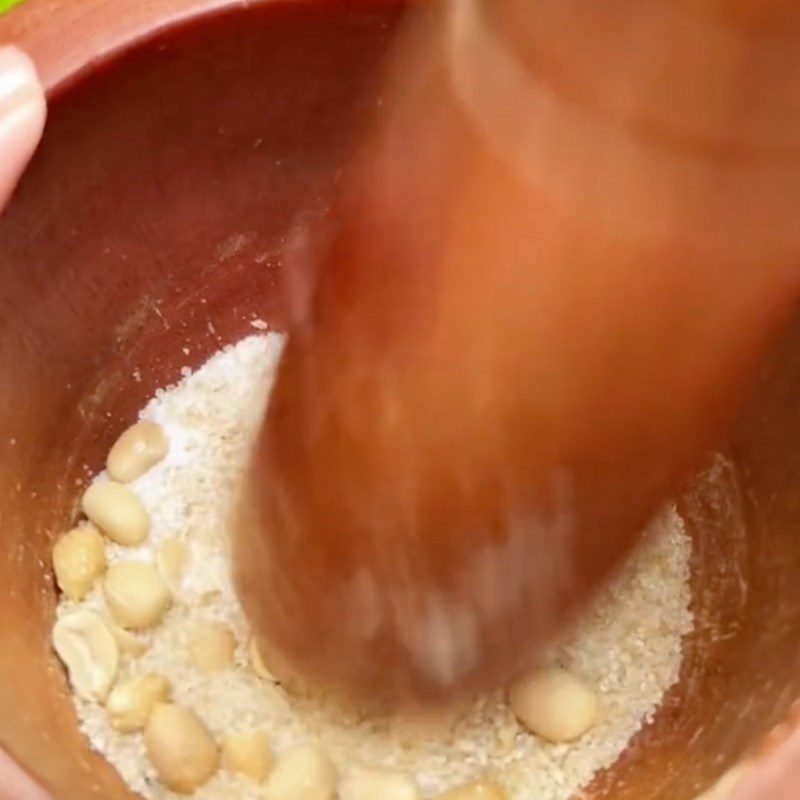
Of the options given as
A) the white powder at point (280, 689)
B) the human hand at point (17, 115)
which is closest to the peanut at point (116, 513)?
the white powder at point (280, 689)

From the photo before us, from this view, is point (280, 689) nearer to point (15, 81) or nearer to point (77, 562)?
point (77, 562)

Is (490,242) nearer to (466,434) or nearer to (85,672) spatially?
(466,434)

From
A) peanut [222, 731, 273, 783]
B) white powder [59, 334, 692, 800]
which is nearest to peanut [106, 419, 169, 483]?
white powder [59, 334, 692, 800]

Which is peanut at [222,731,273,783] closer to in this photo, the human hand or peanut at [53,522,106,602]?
peanut at [53,522,106,602]

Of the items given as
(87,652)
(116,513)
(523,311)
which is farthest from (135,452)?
(523,311)

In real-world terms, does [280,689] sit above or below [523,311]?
below

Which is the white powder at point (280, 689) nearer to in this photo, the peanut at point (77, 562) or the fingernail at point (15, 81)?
the peanut at point (77, 562)
